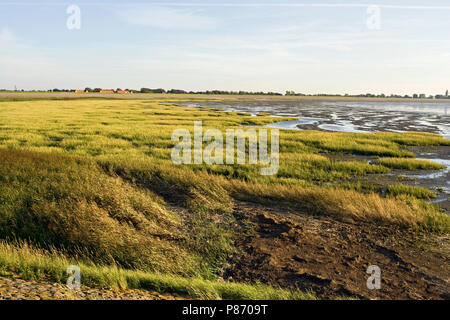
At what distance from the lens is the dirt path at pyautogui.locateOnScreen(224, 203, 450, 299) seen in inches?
239

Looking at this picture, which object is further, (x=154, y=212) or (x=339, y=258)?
(x=154, y=212)

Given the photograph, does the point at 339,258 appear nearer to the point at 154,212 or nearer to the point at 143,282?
the point at 143,282

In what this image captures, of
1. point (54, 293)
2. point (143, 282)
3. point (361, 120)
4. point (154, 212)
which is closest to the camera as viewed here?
point (54, 293)

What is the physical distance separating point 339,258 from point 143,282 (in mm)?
4215

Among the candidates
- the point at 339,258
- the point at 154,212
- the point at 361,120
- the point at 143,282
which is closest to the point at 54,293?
the point at 143,282

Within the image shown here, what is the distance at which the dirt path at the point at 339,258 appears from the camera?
606 cm

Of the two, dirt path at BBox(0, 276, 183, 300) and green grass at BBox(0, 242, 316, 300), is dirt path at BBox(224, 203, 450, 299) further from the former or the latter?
dirt path at BBox(0, 276, 183, 300)

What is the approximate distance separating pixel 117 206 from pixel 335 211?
6.47m

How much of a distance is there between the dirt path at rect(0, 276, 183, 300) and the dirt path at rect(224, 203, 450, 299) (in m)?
1.97

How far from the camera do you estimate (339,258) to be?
7.14 meters

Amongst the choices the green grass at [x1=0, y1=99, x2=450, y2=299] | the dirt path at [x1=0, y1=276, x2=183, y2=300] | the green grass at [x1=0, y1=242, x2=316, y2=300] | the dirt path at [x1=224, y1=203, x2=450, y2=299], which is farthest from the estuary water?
the dirt path at [x1=0, y1=276, x2=183, y2=300]

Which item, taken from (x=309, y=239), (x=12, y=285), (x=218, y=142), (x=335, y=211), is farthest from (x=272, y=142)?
(x=12, y=285)
